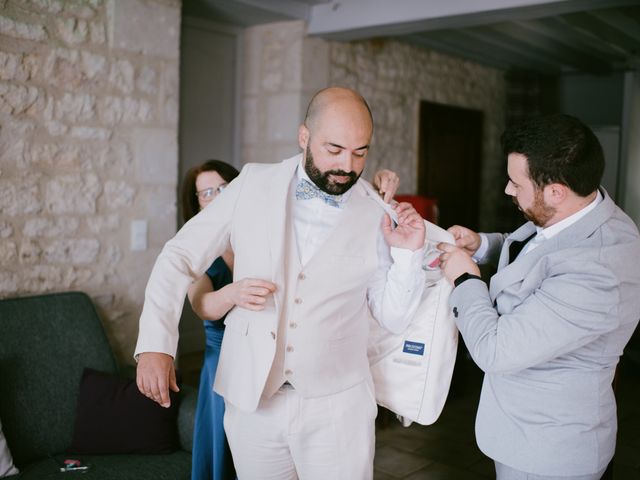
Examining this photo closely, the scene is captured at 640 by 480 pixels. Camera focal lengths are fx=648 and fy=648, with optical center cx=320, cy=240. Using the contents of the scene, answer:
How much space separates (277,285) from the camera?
1.82 m

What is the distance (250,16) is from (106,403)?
117 inches

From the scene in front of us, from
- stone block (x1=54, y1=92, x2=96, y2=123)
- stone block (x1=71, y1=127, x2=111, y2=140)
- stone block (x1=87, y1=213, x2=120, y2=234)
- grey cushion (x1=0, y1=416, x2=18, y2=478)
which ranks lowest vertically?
grey cushion (x1=0, y1=416, x2=18, y2=478)

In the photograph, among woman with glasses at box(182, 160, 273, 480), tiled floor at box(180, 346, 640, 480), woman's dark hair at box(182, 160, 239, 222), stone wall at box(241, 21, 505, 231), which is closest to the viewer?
woman with glasses at box(182, 160, 273, 480)

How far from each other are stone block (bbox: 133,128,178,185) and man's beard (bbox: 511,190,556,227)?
2.43 metres

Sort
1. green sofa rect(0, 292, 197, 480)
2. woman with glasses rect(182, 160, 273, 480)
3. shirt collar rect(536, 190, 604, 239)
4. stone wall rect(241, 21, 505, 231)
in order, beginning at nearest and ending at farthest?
shirt collar rect(536, 190, 604, 239)
woman with glasses rect(182, 160, 273, 480)
green sofa rect(0, 292, 197, 480)
stone wall rect(241, 21, 505, 231)

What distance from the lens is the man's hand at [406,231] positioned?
5.98 feet

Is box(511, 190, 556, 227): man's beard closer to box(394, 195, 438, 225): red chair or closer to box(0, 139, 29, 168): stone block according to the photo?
box(0, 139, 29, 168): stone block

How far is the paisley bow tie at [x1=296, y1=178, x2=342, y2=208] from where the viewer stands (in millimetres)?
1900

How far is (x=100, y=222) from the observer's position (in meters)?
3.40

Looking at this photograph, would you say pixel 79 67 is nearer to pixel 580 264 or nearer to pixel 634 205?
pixel 580 264

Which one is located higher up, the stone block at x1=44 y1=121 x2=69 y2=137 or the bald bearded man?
the stone block at x1=44 y1=121 x2=69 y2=137

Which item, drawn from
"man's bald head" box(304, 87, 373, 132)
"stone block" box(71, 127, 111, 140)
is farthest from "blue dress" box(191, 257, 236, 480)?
"stone block" box(71, 127, 111, 140)

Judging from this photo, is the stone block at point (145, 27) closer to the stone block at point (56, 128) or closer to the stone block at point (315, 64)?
the stone block at point (56, 128)

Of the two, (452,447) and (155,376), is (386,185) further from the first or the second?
(452,447)
